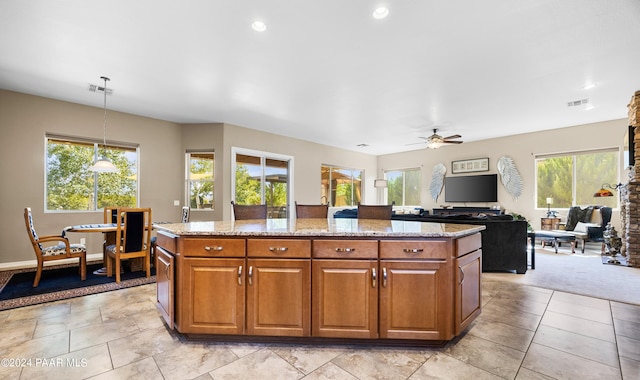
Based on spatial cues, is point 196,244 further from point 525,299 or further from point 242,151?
point 242,151

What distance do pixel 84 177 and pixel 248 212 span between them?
392 cm

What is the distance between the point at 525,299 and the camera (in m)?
3.16

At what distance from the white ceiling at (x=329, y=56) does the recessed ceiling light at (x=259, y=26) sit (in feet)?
0.20

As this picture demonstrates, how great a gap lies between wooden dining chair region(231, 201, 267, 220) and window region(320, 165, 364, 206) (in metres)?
5.11

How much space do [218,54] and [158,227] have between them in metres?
2.12

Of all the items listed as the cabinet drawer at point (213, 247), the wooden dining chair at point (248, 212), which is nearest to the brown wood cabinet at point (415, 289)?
the cabinet drawer at point (213, 247)

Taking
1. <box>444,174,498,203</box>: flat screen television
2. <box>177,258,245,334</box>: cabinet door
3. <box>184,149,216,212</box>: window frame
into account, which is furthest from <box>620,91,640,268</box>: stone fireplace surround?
<box>184,149,216,212</box>: window frame

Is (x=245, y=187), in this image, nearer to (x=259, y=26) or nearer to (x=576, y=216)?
(x=259, y=26)

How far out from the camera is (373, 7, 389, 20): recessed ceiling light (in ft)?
8.20

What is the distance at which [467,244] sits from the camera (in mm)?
2236

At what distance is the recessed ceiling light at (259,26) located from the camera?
2729 mm

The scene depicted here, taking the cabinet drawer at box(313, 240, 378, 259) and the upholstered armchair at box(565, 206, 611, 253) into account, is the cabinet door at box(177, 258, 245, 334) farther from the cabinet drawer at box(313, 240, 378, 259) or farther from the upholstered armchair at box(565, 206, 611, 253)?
the upholstered armchair at box(565, 206, 611, 253)

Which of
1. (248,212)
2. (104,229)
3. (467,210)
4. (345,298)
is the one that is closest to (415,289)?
(345,298)

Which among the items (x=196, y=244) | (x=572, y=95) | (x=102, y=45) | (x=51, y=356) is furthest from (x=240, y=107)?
(x=572, y=95)
